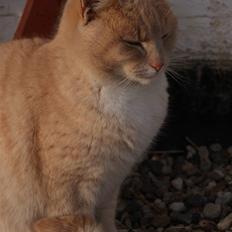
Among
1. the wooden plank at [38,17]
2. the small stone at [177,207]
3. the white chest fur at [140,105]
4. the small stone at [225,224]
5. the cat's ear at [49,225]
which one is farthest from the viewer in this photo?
the wooden plank at [38,17]

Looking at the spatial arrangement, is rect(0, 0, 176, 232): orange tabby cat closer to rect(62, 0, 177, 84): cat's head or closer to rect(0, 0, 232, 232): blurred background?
rect(62, 0, 177, 84): cat's head

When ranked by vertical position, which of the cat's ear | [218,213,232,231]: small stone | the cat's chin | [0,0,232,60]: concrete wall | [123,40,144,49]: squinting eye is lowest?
[218,213,232,231]: small stone

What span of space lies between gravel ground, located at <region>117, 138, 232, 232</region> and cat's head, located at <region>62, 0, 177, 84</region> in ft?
3.28

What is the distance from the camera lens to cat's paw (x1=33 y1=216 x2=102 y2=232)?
2633 millimetres

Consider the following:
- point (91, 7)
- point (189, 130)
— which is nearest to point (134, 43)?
point (91, 7)

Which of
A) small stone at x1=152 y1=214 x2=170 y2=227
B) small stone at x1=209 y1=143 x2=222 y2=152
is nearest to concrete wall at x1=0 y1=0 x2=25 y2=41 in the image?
small stone at x1=209 y1=143 x2=222 y2=152

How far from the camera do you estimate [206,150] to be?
12.3 ft

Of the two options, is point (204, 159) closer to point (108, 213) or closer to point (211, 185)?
point (211, 185)

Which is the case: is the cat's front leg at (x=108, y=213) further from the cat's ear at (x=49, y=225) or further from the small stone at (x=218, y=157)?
the small stone at (x=218, y=157)

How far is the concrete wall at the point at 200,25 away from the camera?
12.3ft

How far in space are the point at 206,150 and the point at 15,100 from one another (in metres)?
1.38

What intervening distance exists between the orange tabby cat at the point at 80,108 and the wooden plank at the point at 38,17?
2.38ft

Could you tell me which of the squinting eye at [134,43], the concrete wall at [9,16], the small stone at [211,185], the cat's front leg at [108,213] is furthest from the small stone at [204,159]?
the squinting eye at [134,43]

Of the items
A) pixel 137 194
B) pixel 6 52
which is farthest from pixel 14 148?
pixel 137 194
